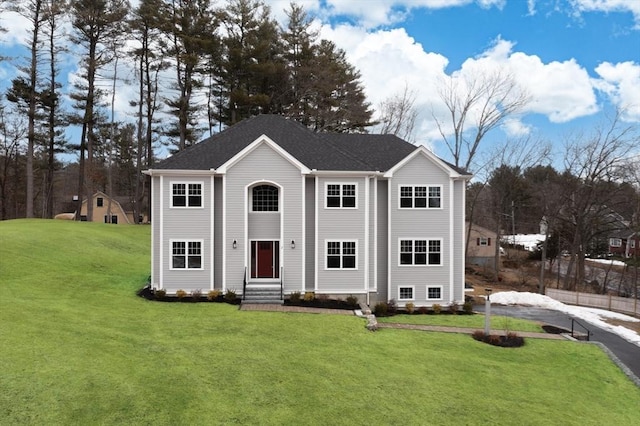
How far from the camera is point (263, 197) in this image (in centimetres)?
1830

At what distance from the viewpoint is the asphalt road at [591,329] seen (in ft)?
44.0

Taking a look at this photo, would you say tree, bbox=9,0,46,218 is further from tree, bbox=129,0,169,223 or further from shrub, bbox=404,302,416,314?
shrub, bbox=404,302,416,314

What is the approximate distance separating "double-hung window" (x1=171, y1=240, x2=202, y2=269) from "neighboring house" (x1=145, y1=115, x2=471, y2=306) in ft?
0.15

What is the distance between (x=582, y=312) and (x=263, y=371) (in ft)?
64.3

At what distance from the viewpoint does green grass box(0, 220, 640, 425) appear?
286 inches

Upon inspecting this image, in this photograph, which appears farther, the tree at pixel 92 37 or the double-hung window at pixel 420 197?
the tree at pixel 92 37

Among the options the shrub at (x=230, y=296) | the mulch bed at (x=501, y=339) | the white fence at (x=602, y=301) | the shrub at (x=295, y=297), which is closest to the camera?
the mulch bed at (x=501, y=339)

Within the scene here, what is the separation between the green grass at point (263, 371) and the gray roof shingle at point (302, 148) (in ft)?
22.6

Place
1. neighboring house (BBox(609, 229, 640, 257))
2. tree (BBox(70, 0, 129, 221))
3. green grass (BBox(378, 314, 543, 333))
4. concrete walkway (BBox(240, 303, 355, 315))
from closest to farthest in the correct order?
concrete walkway (BBox(240, 303, 355, 315))
green grass (BBox(378, 314, 543, 333))
tree (BBox(70, 0, 129, 221))
neighboring house (BBox(609, 229, 640, 257))

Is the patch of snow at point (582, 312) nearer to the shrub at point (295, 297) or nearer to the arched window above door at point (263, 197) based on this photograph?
the shrub at point (295, 297)

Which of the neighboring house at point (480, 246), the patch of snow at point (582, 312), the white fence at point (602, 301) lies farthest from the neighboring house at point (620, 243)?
the patch of snow at point (582, 312)

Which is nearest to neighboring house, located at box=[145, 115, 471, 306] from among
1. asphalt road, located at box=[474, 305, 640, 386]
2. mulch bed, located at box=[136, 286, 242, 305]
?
mulch bed, located at box=[136, 286, 242, 305]

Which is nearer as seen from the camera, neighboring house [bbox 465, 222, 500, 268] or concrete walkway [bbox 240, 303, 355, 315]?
concrete walkway [bbox 240, 303, 355, 315]

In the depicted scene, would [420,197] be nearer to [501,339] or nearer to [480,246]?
[501,339]
